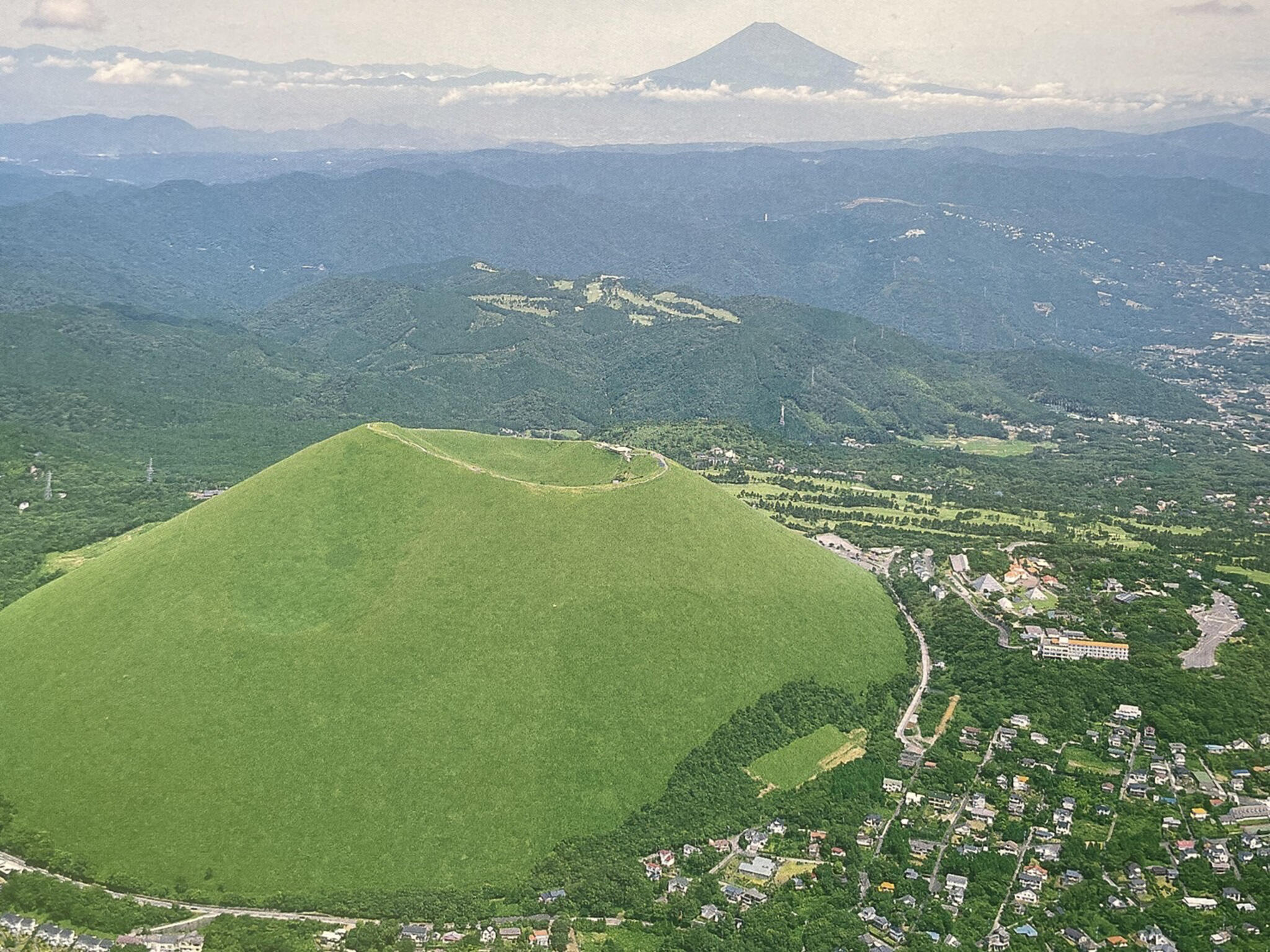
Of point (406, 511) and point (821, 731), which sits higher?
point (406, 511)

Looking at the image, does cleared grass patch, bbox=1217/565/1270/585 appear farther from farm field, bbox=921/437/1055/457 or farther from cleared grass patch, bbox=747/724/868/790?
farm field, bbox=921/437/1055/457

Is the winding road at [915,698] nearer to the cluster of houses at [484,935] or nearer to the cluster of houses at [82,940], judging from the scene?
the cluster of houses at [484,935]

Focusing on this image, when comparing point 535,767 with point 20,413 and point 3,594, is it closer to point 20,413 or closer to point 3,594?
point 3,594

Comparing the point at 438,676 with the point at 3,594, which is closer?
the point at 438,676

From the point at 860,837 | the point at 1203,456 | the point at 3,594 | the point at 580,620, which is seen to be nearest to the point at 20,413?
the point at 3,594

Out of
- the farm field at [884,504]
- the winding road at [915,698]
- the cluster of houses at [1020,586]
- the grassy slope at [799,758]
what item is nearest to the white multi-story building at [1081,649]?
the cluster of houses at [1020,586]
